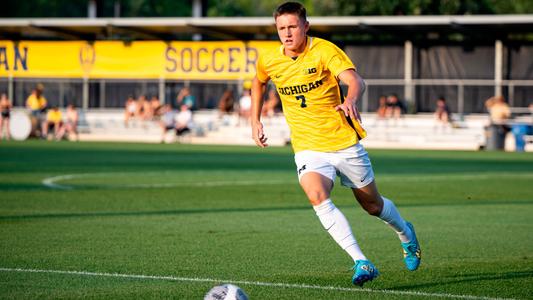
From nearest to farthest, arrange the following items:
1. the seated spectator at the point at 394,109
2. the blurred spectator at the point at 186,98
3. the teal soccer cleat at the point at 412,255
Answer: the teal soccer cleat at the point at 412,255
the seated spectator at the point at 394,109
the blurred spectator at the point at 186,98

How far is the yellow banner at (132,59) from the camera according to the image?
43.1 meters

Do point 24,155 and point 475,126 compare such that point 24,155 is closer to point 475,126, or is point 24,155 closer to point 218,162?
point 218,162

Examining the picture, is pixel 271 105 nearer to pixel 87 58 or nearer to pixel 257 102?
pixel 87 58

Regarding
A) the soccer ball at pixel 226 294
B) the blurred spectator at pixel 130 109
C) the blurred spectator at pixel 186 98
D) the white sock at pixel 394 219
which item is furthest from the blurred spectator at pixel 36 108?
the soccer ball at pixel 226 294

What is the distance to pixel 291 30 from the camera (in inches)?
330

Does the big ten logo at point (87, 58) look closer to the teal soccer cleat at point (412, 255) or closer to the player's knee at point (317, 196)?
the teal soccer cleat at point (412, 255)

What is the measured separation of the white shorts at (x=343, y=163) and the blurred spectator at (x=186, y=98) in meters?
33.5

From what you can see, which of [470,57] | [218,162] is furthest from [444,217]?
[470,57]

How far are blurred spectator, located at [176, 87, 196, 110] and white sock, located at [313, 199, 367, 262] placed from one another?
33867mm

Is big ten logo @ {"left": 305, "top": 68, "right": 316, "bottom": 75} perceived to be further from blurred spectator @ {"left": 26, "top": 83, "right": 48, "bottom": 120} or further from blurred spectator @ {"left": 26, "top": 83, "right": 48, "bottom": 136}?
blurred spectator @ {"left": 26, "top": 83, "right": 48, "bottom": 120}

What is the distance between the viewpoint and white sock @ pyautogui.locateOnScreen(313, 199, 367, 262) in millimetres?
8133

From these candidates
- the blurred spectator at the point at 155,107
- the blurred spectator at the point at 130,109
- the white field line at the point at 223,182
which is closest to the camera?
A: the white field line at the point at 223,182

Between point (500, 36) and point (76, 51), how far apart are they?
18.2m

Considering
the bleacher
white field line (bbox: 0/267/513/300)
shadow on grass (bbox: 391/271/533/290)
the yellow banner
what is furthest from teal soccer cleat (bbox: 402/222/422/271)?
the yellow banner
